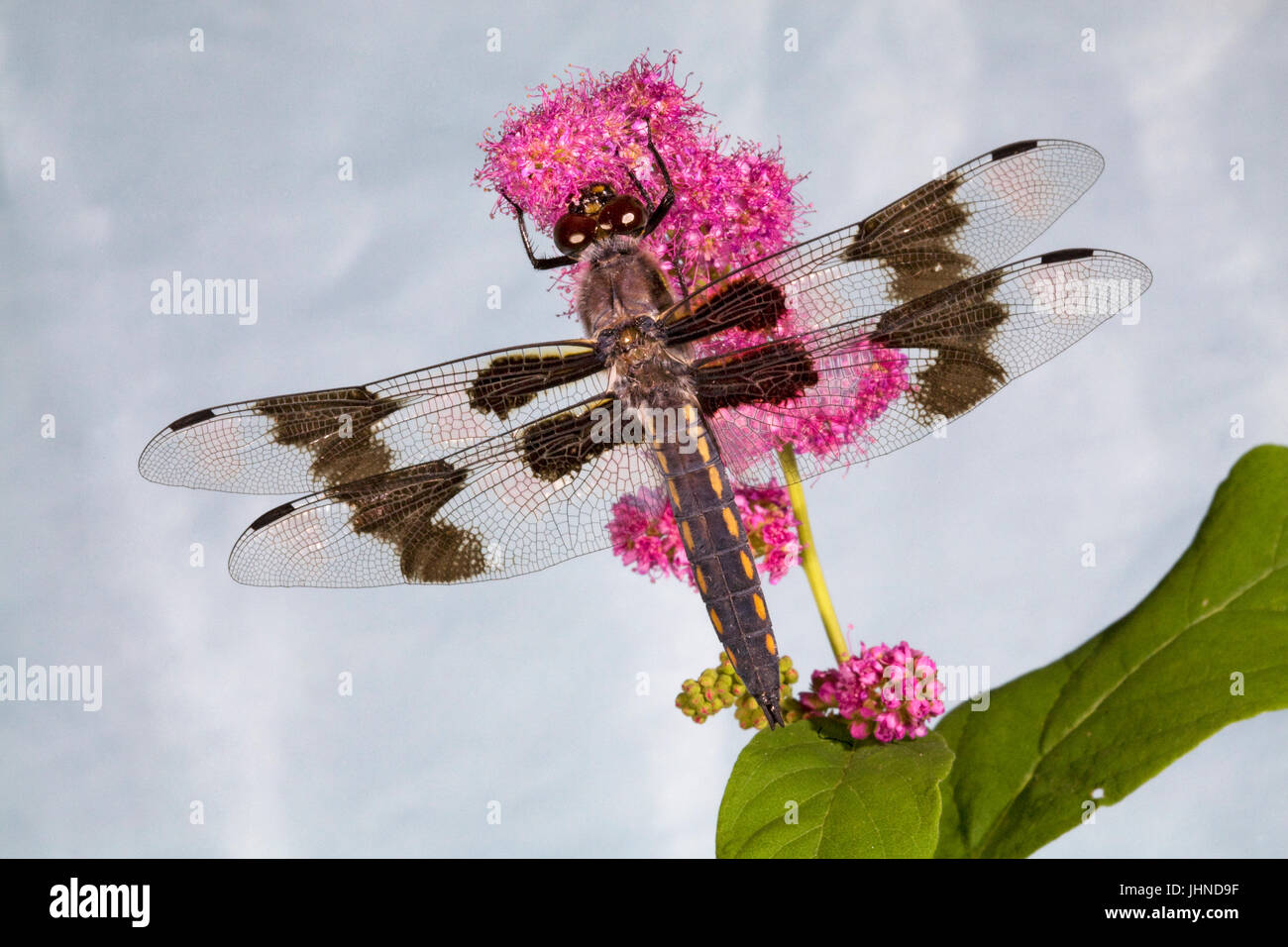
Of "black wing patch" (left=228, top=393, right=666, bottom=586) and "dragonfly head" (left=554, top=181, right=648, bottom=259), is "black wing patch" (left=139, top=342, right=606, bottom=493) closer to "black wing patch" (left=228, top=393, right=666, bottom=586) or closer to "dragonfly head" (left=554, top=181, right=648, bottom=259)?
"black wing patch" (left=228, top=393, right=666, bottom=586)

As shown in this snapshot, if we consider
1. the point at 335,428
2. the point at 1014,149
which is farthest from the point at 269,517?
the point at 1014,149

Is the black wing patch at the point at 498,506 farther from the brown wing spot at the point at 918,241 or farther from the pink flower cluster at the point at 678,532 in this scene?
the brown wing spot at the point at 918,241

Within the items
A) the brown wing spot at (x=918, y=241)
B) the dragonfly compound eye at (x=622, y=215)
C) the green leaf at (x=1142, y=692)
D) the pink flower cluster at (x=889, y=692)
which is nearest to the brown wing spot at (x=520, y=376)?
the dragonfly compound eye at (x=622, y=215)
